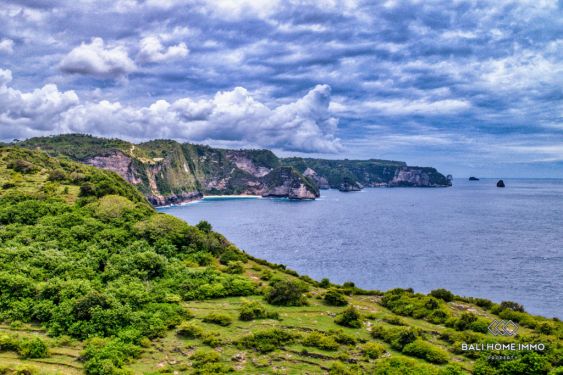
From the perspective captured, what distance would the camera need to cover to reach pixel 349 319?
31.7 metres

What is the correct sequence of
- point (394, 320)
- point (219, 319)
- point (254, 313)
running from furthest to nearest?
point (394, 320)
point (254, 313)
point (219, 319)

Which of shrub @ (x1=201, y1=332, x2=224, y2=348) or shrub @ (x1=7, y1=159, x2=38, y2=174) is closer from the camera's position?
shrub @ (x1=201, y1=332, x2=224, y2=348)

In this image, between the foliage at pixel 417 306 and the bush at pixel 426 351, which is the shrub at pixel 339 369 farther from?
the foliage at pixel 417 306

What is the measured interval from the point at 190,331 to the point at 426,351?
15740 millimetres

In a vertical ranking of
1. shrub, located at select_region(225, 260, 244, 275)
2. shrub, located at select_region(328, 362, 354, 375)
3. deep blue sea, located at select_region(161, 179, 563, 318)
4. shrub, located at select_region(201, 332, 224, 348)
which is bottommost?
deep blue sea, located at select_region(161, 179, 563, 318)

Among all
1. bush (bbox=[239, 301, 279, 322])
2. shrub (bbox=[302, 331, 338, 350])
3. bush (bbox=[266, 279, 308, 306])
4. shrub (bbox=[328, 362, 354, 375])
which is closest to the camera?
shrub (bbox=[328, 362, 354, 375])

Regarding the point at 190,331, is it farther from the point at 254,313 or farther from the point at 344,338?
the point at 344,338

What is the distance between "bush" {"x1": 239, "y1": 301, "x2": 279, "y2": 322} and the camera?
104ft

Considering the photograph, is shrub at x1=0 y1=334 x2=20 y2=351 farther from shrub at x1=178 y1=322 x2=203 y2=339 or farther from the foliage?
the foliage

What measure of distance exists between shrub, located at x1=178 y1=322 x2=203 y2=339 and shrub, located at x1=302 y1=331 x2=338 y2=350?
24.1 feet

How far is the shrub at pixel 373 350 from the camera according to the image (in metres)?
26.0

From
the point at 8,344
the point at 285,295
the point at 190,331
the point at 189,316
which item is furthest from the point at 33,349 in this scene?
the point at 285,295

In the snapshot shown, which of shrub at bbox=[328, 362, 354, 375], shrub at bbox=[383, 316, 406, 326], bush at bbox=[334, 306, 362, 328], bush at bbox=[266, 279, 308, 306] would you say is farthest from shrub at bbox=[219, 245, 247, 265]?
shrub at bbox=[328, 362, 354, 375]

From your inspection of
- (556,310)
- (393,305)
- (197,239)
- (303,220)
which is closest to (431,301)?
(393,305)
